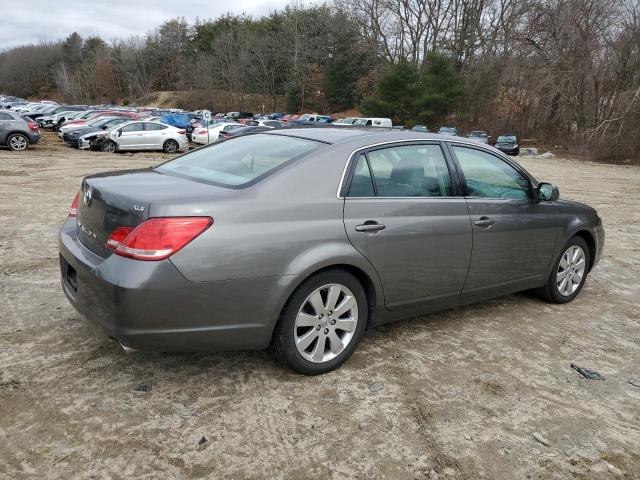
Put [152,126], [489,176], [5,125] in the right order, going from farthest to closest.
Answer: [152,126], [5,125], [489,176]

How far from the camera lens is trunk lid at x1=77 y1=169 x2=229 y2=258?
287 cm

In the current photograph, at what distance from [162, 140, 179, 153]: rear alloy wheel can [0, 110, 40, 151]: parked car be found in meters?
4.64

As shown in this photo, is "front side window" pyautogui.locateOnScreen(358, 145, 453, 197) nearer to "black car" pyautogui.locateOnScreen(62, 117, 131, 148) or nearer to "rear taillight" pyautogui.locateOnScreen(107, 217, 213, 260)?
"rear taillight" pyautogui.locateOnScreen(107, 217, 213, 260)

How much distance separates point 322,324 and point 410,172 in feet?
4.28

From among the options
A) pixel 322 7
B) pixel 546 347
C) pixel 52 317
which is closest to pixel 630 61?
pixel 546 347

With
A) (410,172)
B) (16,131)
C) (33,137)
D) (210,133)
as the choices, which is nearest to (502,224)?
(410,172)

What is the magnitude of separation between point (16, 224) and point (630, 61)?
33.2 meters

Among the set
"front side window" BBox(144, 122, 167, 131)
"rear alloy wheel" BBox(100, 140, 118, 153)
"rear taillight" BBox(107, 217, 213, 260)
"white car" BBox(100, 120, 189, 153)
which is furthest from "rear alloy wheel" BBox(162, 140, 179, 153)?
"rear taillight" BBox(107, 217, 213, 260)

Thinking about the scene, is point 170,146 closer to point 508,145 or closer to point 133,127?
point 133,127

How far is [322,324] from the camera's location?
10.8 ft

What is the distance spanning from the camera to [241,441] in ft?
8.87

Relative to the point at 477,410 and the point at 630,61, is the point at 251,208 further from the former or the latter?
the point at 630,61

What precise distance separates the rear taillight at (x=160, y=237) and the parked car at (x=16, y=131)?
19.3m

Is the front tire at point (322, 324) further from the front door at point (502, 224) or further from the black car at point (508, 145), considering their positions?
the black car at point (508, 145)
